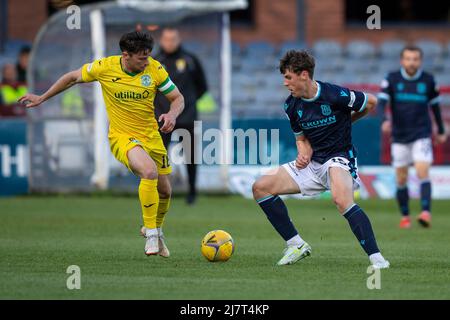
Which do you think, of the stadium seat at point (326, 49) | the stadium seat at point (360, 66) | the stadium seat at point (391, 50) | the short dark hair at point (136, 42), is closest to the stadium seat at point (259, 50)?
the stadium seat at point (326, 49)

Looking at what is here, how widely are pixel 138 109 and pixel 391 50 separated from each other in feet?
48.6

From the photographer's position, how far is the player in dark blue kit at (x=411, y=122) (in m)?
13.3

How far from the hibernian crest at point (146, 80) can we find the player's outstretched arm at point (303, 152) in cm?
147

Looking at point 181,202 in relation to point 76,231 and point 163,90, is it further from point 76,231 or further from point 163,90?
point 163,90

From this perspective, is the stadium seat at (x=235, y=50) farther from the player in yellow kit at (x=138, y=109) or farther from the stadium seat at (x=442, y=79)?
the player in yellow kit at (x=138, y=109)

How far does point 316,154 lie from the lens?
29.3 feet

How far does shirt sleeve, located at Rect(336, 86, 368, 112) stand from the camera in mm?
8719

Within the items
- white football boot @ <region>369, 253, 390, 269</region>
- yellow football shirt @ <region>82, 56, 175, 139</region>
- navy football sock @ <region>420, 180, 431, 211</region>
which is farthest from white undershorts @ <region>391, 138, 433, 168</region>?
white football boot @ <region>369, 253, 390, 269</region>

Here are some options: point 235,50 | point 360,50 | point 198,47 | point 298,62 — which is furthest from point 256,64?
point 298,62

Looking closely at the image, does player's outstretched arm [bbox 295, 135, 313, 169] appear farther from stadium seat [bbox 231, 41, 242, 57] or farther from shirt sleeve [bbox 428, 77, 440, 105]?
stadium seat [bbox 231, 41, 242, 57]

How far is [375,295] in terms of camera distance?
725 centimetres

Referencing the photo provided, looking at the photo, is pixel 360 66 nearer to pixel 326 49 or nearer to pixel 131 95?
pixel 326 49

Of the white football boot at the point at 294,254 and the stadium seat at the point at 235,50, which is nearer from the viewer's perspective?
the white football boot at the point at 294,254
